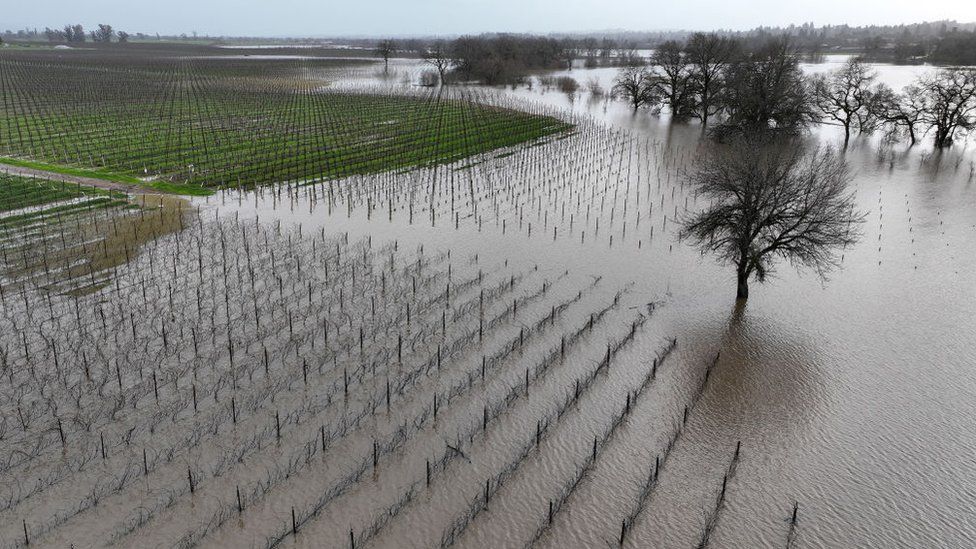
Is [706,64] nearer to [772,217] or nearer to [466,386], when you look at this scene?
[772,217]

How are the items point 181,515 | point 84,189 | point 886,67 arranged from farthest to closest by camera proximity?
1. point 886,67
2. point 84,189
3. point 181,515

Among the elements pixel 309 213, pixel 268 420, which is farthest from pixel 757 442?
pixel 309 213

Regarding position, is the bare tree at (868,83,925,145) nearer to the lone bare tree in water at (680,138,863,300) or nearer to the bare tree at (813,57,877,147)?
the bare tree at (813,57,877,147)

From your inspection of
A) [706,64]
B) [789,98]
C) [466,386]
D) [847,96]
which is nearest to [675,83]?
[706,64]

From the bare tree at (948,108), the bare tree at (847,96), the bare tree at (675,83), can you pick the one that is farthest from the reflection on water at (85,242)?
the bare tree at (948,108)

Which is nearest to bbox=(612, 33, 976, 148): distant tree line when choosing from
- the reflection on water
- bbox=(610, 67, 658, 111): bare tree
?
bbox=(610, 67, 658, 111): bare tree

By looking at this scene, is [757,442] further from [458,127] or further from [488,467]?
[458,127]
